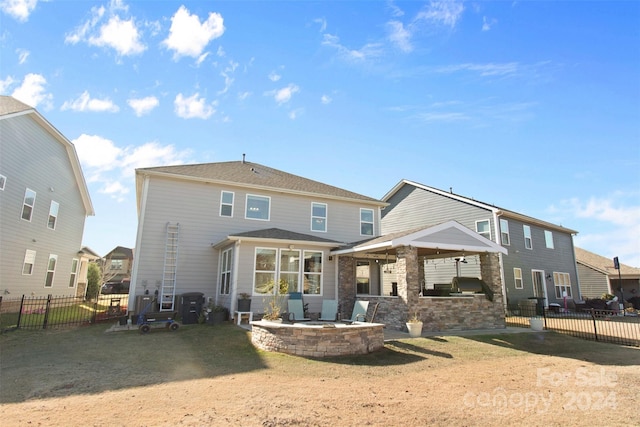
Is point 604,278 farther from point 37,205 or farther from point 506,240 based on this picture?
point 37,205

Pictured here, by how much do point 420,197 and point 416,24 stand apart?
1342 centimetres

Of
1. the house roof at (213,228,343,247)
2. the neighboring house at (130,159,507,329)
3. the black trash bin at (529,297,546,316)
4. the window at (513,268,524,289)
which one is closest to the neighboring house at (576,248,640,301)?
the black trash bin at (529,297,546,316)

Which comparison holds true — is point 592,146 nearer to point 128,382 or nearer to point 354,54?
point 354,54

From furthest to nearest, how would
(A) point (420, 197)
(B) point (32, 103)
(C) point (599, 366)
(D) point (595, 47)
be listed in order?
(A) point (420, 197), (B) point (32, 103), (D) point (595, 47), (C) point (599, 366)

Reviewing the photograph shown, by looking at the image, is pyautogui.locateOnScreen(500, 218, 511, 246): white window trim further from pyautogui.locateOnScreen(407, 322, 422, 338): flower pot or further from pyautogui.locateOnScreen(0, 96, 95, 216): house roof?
pyautogui.locateOnScreen(0, 96, 95, 216): house roof

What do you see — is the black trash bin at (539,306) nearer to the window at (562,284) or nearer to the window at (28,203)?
the window at (562,284)

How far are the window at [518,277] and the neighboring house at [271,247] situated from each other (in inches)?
302

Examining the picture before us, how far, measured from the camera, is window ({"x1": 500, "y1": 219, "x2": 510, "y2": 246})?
19298 mm

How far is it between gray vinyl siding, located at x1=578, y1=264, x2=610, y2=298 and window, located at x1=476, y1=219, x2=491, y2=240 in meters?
13.5

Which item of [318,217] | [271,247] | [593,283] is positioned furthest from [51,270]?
[593,283]

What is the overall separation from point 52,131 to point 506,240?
81.6 feet

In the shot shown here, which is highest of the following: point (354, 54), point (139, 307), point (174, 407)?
point (354, 54)

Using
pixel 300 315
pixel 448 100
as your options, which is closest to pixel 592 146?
pixel 448 100

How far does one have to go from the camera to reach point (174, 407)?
4840 millimetres
